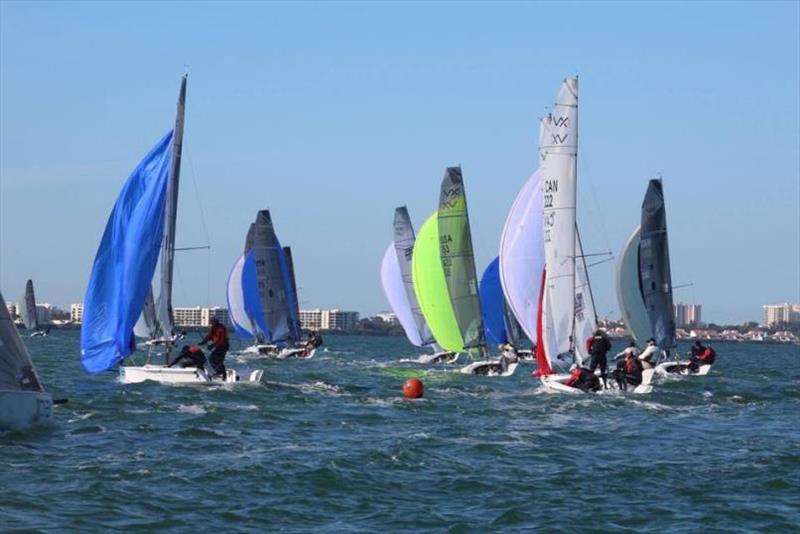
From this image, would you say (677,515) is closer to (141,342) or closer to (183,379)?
(183,379)

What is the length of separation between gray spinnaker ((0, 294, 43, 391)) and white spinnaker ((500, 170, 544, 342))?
64.7 feet

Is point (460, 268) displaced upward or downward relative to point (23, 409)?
upward

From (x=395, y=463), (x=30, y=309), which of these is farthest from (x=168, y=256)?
(x=30, y=309)

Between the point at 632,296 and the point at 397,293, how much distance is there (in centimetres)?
1351

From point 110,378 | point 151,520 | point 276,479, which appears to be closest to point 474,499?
point 276,479

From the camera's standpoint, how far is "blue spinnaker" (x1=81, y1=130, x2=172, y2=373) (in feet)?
104

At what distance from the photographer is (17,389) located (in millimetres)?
22984

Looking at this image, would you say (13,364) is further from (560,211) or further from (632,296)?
(632,296)

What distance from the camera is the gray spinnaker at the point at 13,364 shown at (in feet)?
75.4

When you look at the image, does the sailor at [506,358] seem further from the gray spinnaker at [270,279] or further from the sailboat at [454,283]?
the gray spinnaker at [270,279]

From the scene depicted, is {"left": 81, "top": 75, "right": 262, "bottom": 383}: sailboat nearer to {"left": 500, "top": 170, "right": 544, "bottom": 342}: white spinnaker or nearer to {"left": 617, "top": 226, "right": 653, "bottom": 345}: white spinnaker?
{"left": 500, "top": 170, "right": 544, "bottom": 342}: white spinnaker

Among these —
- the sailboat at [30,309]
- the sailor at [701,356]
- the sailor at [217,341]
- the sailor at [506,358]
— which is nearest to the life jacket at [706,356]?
the sailor at [701,356]

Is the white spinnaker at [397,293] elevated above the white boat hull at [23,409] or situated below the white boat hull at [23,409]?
above

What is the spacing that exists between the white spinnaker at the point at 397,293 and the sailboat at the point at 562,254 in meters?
21.3
